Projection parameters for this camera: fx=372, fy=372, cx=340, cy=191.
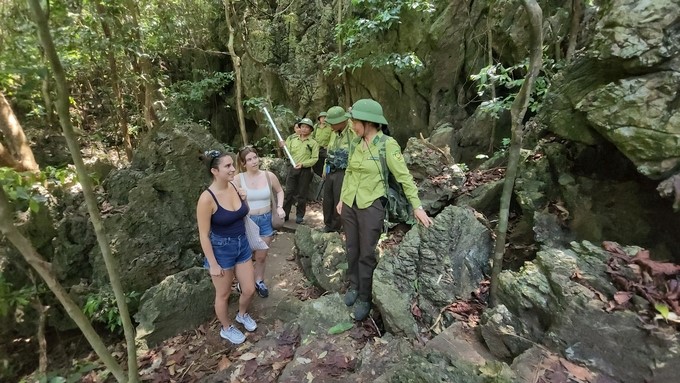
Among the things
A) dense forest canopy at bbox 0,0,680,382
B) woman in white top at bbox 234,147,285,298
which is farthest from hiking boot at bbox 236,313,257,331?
woman in white top at bbox 234,147,285,298

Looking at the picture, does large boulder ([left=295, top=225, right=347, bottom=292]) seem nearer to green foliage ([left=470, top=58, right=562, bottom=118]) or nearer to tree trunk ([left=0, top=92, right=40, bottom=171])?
green foliage ([left=470, top=58, right=562, bottom=118])

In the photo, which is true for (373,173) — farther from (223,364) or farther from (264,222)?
(223,364)

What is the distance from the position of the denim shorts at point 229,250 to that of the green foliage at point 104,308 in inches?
109

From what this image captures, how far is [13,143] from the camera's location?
7.11 meters

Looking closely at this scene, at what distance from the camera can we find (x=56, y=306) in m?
6.67

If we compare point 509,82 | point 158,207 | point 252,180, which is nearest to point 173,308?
point 252,180

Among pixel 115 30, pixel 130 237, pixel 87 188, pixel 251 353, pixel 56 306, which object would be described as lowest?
pixel 56 306

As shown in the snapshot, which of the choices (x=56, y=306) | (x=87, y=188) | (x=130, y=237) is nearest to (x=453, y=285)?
(x=87, y=188)

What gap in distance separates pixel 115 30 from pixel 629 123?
10772mm

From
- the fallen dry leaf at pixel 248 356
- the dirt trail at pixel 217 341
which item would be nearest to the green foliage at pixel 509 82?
the dirt trail at pixel 217 341

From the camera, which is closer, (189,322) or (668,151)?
(668,151)

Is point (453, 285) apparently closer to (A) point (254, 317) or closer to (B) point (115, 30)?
(A) point (254, 317)

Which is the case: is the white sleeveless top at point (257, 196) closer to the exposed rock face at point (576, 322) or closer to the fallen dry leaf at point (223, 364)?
the fallen dry leaf at point (223, 364)

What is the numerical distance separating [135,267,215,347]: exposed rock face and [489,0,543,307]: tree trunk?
3998 millimetres
